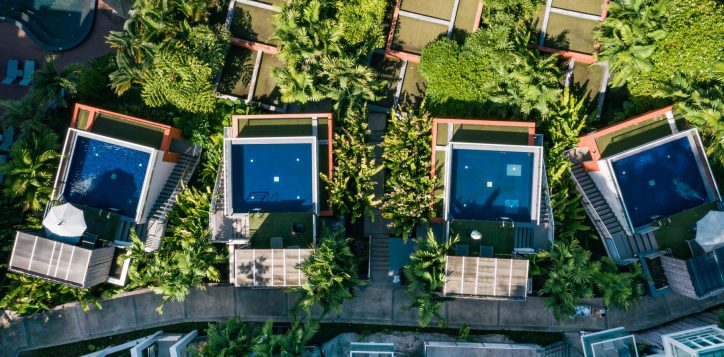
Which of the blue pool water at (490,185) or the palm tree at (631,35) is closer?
the palm tree at (631,35)

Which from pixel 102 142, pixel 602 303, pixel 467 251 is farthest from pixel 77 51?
pixel 602 303

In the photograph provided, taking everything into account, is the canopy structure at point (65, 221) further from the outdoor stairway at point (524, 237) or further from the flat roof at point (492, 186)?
the outdoor stairway at point (524, 237)

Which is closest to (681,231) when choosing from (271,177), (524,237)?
(524,237)

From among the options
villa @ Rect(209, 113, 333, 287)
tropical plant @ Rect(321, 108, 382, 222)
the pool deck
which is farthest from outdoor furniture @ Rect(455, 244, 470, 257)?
the pool deck

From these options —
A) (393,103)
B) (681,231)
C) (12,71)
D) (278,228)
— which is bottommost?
(278,228)

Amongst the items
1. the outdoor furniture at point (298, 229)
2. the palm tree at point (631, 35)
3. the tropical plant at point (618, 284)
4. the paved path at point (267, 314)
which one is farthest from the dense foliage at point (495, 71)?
the paved path at point (267, 314)

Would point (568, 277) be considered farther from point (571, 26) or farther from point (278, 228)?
point (278, 228)

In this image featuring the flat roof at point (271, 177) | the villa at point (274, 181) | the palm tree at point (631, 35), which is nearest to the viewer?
the palm tree at point (631, 35)
